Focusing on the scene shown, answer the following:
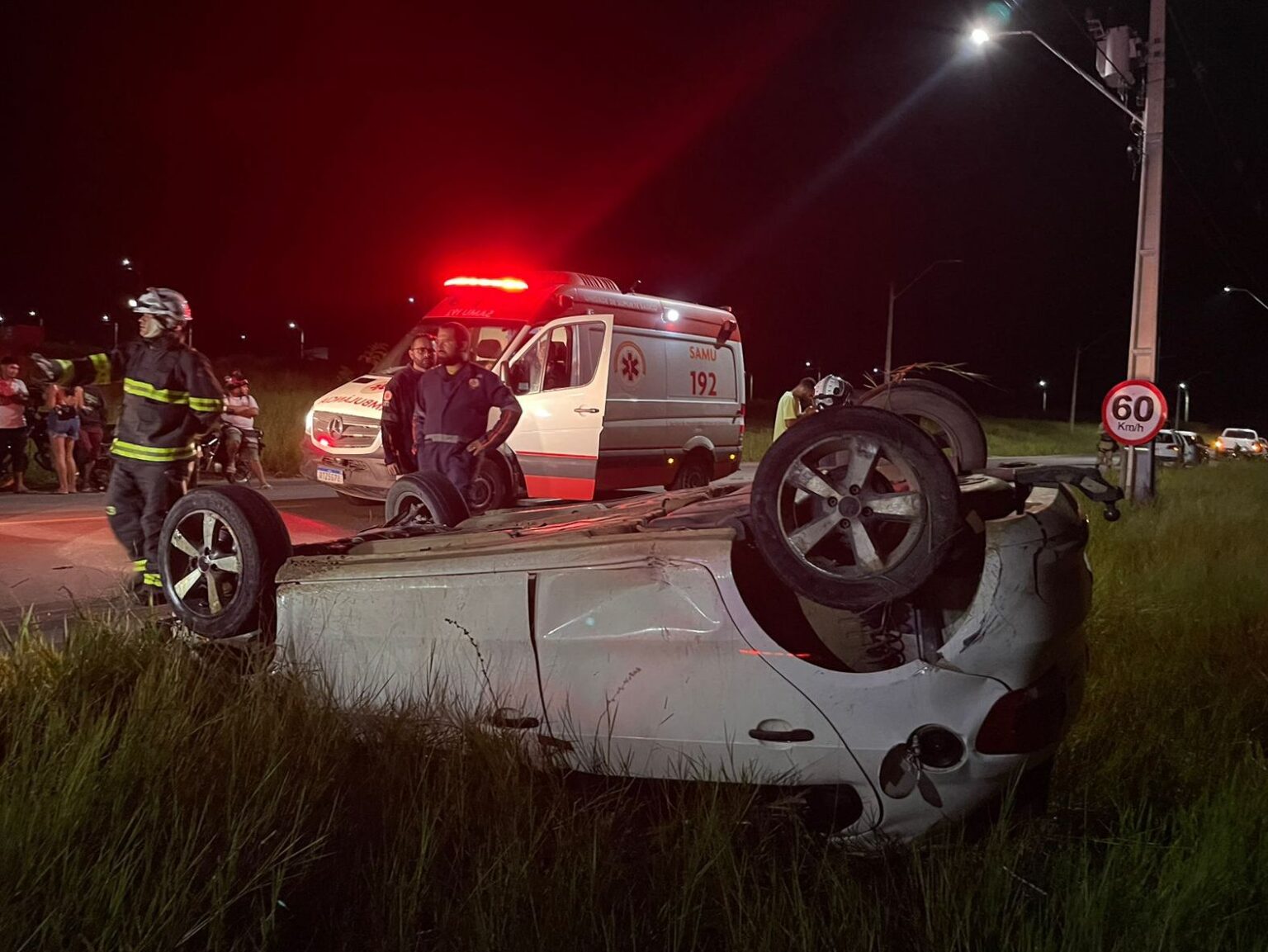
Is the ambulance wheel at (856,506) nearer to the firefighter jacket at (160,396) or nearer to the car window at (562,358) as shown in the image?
the firefighter jacket at (160,396)

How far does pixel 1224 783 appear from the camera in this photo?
329 cm

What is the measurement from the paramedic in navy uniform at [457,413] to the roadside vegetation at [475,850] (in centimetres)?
345

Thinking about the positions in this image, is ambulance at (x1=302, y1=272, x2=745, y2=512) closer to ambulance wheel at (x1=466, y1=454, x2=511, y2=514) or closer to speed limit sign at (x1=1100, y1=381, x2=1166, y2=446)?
ambulance wheel at (x1=466, y1=454, x2=511, y2=514)

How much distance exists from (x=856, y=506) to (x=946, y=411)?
117cm

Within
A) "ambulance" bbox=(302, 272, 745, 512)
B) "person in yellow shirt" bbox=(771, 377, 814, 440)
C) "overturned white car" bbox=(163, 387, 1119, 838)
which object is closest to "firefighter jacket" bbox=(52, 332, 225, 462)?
"overturned white car" bbox=(163, 387, 1119, 838)

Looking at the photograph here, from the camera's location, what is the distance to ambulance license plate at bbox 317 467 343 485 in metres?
10.8

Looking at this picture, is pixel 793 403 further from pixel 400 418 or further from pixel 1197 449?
pixel 1197 449

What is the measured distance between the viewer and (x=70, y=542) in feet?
29.4

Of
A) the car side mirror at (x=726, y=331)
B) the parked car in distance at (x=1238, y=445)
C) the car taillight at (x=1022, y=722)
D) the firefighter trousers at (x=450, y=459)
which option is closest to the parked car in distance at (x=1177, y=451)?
the parked car in distance at (x=1238, y=445)

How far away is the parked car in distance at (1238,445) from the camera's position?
43.2 meters

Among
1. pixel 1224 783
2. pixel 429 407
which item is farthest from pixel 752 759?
pixel 429 407

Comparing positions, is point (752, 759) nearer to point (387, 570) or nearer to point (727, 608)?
point (727, 608)

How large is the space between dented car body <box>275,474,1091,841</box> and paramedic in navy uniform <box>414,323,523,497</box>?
3623 millimetres

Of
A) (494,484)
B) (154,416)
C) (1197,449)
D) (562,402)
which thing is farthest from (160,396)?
(1197,449)
